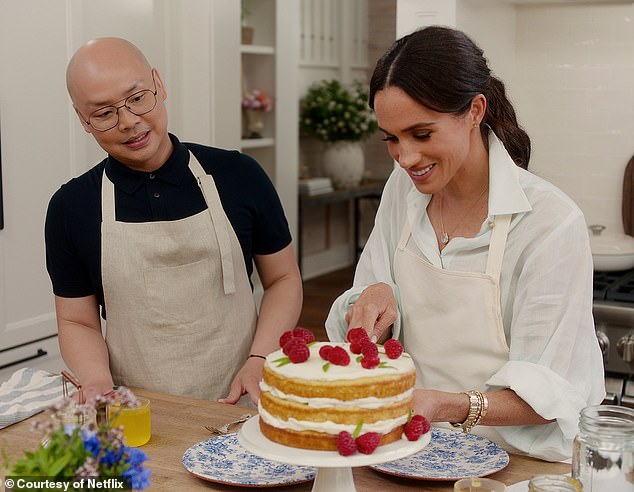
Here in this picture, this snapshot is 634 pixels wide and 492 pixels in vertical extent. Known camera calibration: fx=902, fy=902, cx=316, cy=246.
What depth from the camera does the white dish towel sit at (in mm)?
1861

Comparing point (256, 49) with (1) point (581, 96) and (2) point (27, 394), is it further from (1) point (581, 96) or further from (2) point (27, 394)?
(2) point (27, 394)

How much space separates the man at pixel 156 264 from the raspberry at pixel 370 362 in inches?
31.5

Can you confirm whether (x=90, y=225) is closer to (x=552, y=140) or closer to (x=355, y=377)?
(x=355, y=377)

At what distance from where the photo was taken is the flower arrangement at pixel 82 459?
99 cm

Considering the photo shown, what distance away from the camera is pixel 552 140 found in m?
3.63

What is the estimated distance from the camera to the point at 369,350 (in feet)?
4.44

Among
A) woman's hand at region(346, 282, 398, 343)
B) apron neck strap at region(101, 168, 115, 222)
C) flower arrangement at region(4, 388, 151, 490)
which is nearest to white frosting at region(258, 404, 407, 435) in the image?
flower arrangement at region(4, 388, 151, 490)

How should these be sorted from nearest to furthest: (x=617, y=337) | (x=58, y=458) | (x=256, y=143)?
1. (x=58, y=458)
2. (x=617, y=337)
3. (x=256, y=143)

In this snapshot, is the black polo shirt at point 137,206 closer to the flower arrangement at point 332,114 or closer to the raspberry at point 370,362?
the raspberry at point 370,362

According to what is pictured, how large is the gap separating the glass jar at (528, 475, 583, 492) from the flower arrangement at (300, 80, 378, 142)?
18.5 feet

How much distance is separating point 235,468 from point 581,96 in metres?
2.52

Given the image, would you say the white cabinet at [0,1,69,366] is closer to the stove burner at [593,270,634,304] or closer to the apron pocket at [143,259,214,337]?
the apron pocket at [143,259,214,337]

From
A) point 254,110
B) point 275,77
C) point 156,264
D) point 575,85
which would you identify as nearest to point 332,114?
point 275,77

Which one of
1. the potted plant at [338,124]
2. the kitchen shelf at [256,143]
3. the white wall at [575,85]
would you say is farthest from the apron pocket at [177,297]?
the potted plant at [338,124]
